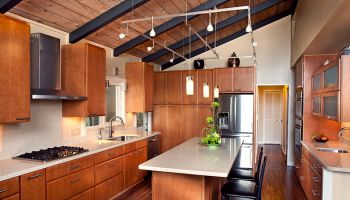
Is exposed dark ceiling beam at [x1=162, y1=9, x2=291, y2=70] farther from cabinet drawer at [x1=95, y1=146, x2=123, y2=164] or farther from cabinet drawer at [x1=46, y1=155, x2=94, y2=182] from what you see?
cabinet drawer at [x1=46, y1=155, x2=94, y2=182]

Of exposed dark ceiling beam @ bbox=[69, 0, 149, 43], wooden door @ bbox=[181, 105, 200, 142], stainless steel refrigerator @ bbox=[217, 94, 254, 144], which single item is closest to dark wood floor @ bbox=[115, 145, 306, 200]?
stainless steel refrigerator @ bbox=[217, 94, 254, 144]

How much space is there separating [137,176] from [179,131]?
191 cm

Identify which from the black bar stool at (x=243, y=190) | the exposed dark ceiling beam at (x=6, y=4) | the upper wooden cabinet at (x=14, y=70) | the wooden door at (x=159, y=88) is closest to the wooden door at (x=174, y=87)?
the wooden door at (x=159, y=88)

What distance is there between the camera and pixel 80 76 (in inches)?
143

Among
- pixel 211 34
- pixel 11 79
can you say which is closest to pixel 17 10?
pixel 11 79

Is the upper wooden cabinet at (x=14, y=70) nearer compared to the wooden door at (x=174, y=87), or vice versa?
the upper wooden cabinet at (x=14, y=70)

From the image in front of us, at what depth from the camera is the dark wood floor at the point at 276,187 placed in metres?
4.13

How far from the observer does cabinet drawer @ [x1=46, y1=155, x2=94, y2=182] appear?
2803 millimetres

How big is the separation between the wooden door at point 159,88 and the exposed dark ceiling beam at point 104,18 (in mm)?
2845

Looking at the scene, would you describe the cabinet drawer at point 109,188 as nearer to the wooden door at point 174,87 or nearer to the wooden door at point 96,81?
the wooden door at point 96,81

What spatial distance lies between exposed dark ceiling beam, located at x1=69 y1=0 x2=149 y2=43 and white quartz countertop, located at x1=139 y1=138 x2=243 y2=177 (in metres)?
2.06

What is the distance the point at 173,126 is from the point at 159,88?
3.37 feet

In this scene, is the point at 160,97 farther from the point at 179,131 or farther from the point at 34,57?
the point at 34,57

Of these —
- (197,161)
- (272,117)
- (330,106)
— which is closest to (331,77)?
(330,106)
